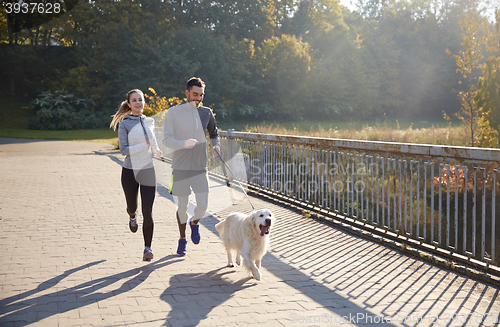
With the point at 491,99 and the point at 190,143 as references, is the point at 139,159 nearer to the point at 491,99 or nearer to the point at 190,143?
the point at 190,143

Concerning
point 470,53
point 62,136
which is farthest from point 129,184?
point 62,136

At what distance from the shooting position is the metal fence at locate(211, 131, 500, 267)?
17.7ft

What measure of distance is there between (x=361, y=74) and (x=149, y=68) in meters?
28.4

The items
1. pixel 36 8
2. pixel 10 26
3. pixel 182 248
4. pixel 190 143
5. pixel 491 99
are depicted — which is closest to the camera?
pixel 190 143

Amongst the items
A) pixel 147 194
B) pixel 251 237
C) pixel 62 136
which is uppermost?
pixel 147 194

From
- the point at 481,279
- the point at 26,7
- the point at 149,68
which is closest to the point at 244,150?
the point at 481,279

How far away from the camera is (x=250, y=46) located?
60.5 meters

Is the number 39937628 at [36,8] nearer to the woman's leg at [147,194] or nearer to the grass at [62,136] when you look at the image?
the grass at [62,136]

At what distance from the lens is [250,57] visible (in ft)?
198

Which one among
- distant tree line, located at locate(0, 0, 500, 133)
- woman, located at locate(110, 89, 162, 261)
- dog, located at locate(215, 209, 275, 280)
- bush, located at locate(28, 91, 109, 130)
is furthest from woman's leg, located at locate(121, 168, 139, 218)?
Result: distant tree line, located at locate(0, 0, 500, 133)

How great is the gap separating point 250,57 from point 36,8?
25.6 metres

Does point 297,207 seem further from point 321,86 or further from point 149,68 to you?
point 321,86

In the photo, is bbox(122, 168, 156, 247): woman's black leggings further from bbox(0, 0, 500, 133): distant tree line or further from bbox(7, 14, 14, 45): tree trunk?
bbox(7, 14, 14, 45): tree trunk

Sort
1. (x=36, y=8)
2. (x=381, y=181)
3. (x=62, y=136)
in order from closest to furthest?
1. (x=381, y=181)
2. (x=62, y=136)
3. (x=36, y=8)
